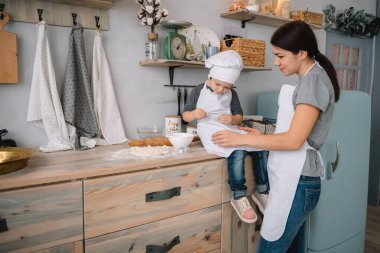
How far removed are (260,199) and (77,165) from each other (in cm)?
103

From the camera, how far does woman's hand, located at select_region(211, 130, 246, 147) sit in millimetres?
1464

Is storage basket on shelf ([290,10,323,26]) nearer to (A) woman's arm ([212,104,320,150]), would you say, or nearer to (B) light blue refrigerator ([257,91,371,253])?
(B) light blue refrigerator ([257,91,371,253])

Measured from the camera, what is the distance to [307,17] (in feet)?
8.35

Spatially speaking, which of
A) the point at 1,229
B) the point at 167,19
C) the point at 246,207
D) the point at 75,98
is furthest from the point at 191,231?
the point at 167,19

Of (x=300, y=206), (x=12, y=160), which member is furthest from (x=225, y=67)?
(x=12, y=160)

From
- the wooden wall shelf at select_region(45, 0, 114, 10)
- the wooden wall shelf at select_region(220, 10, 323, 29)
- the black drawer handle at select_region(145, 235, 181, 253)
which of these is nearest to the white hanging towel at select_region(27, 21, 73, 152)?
the wooden wall shelf at select_region(45, 0, 114, 10)

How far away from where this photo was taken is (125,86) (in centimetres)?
200

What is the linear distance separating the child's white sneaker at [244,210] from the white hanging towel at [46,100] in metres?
0.97

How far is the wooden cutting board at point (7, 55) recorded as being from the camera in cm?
153

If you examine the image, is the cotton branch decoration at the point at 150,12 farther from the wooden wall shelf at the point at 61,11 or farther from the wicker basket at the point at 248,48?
the wicker basket at the point at 248,48

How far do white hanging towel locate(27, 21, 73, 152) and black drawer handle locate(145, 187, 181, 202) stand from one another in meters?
0.58

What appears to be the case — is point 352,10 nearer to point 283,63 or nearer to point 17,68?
point 283,63

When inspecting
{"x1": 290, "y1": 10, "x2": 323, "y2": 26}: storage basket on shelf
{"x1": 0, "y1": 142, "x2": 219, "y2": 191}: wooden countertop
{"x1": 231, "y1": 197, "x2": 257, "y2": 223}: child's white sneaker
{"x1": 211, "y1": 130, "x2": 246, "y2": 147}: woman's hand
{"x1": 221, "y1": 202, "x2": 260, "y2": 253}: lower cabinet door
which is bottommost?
{"x1": 221, "y1": 202, "x2": 260, "y2": 253}: lower cabinet door

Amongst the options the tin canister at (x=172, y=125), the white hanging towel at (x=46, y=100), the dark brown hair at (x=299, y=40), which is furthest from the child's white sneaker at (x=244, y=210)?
the white hanging towel at (x=46, y=100)
